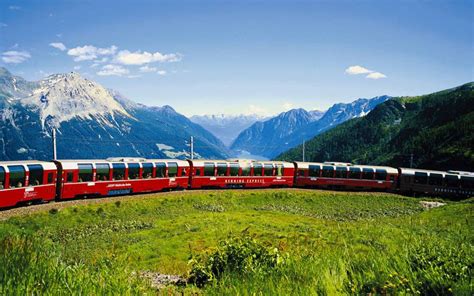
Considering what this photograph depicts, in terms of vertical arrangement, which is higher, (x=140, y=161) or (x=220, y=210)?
(x=140, y=161)

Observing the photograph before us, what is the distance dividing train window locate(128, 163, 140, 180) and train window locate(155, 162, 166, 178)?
2.76 m

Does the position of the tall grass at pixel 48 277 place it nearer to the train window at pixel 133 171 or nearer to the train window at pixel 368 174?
the train window at pixel 133 171

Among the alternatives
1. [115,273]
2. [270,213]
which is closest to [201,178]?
[270,213]

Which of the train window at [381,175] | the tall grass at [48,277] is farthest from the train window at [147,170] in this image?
the tall grass at [48,277]

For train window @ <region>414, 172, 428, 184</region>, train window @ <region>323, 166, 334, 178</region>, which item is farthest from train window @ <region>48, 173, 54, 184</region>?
train window @ <region>414, 172, 428, 184</region>

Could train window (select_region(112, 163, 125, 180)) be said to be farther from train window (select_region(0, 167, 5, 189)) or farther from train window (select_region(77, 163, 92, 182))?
train window (select_region(0, 167, 5, 189))

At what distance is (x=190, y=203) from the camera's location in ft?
144

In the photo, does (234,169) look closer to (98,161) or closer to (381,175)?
(98,161)

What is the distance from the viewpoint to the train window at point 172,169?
48031mm

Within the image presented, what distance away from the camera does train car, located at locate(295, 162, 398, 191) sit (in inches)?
2356

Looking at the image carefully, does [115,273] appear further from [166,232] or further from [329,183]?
[329,183]

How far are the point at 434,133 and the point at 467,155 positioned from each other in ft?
143

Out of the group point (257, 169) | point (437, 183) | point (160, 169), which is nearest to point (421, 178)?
point (437, 183)

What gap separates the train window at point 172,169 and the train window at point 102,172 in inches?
350
